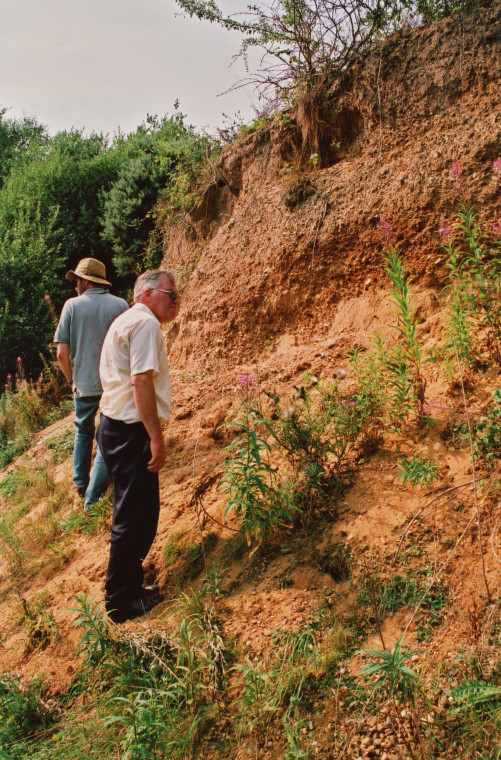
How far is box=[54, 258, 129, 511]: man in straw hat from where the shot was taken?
15.1 feet

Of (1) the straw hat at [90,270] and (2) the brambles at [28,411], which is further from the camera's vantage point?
(2) the brambles at [28,411]

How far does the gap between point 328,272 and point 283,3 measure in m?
3.44

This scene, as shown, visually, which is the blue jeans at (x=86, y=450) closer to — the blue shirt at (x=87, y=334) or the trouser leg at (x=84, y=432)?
the trouser leg at (x=84, y=432)

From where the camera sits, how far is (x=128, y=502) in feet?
9.83

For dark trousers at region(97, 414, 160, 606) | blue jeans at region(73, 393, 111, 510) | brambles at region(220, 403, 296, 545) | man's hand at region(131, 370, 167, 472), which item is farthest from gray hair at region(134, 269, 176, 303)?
blue jeans at region(73, 393, 111, 510)

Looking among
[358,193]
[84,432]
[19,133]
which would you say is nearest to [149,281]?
[84,432]

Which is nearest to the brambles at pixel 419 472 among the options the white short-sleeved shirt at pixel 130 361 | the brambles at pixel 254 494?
the brambles at pixel 254 494

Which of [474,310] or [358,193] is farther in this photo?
[358,193]

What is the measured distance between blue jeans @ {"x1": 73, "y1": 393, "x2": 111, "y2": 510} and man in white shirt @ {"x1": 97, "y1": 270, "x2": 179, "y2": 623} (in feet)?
4.71

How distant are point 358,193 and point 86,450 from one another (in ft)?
12.8

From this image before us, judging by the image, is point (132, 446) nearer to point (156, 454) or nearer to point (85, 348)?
point (156, 454)

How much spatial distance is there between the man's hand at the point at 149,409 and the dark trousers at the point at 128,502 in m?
0.10

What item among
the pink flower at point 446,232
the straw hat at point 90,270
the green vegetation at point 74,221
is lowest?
the pink flower at point 446,232

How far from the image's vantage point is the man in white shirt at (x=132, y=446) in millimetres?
2920
